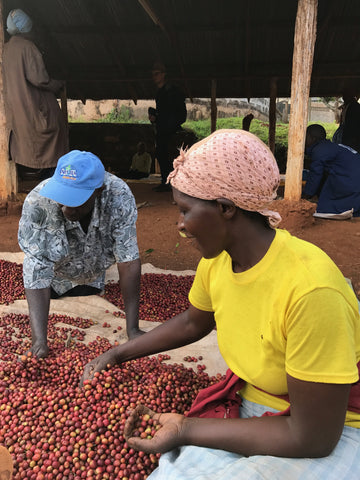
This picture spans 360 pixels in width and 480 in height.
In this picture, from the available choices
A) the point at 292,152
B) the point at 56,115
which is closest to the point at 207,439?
the point at 292,152

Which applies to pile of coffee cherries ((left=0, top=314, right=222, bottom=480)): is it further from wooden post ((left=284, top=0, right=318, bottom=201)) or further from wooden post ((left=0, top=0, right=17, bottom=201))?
wooden post ((left=0, top=0, right=17, bottom=201))

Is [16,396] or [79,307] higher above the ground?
[16,396]

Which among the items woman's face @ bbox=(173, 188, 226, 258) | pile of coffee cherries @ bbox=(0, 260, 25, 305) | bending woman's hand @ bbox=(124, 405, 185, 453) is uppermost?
woman's face @ bbox=(173, 188, 226, 258)

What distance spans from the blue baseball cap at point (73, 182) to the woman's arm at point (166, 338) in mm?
855

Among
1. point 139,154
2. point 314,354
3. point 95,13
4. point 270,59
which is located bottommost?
point 139,154

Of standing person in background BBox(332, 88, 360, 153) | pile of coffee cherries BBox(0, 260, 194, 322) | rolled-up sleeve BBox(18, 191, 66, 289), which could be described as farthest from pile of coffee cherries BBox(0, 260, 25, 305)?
standing person in background BBox(332, 88, 360, 153)

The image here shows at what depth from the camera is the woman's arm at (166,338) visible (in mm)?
1858

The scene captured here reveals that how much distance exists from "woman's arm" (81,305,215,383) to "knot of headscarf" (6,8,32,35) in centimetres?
486

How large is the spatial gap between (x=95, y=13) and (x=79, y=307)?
21.0ft

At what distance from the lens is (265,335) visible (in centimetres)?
138

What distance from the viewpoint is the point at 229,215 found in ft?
4.45

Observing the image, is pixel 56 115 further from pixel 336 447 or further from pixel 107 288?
pixel 336 447

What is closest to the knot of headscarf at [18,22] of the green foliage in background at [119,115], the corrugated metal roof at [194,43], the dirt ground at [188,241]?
the corrugated metal roof at [194,43]

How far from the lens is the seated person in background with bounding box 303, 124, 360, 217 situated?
5.84 metres
